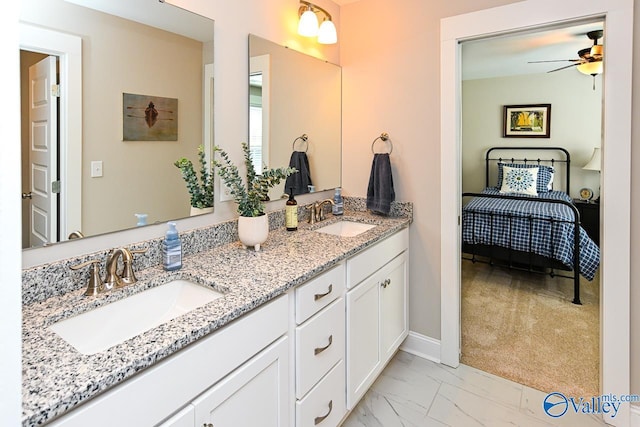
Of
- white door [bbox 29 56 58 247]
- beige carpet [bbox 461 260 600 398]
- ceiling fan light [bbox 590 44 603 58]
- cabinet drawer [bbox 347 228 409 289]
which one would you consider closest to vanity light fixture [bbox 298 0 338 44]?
cabinet drawer [bbox 347 228 409 289]

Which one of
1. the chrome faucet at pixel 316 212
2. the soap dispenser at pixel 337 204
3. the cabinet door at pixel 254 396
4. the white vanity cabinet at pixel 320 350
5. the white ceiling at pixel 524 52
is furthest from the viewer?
the white ceiling at pixel 524 52

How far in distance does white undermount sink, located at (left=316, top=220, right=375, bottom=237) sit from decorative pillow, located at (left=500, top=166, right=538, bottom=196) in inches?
140

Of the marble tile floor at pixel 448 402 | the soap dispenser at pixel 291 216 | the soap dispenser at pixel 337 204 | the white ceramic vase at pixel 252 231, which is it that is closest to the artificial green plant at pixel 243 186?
the white ceramic vase at pixel 252 231

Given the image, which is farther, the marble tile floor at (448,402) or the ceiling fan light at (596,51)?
the ceiling fan light at (596,51)

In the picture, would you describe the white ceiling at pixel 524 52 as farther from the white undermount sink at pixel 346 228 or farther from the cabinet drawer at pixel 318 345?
the cabinet drawer at pixel 318 345

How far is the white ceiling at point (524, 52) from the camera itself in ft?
11.9

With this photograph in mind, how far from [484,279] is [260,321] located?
3.20 m

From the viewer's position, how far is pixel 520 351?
2504 mm

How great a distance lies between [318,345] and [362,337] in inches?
16.6

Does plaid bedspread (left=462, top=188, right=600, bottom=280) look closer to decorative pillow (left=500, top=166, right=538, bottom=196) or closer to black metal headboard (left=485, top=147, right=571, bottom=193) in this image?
decorative pillow (left=500, top=166, right=538, bottom=196)

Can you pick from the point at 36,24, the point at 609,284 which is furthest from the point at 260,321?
the point at 609,284

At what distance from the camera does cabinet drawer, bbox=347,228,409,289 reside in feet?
5.78

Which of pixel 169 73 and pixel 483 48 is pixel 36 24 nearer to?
pixel 169 73

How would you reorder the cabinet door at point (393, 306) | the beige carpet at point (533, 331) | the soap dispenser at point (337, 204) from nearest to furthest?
the cabinet door at point (393, 306) → the beige carpet at point (533, 331) → the soap dispenser at point (337, 204)
